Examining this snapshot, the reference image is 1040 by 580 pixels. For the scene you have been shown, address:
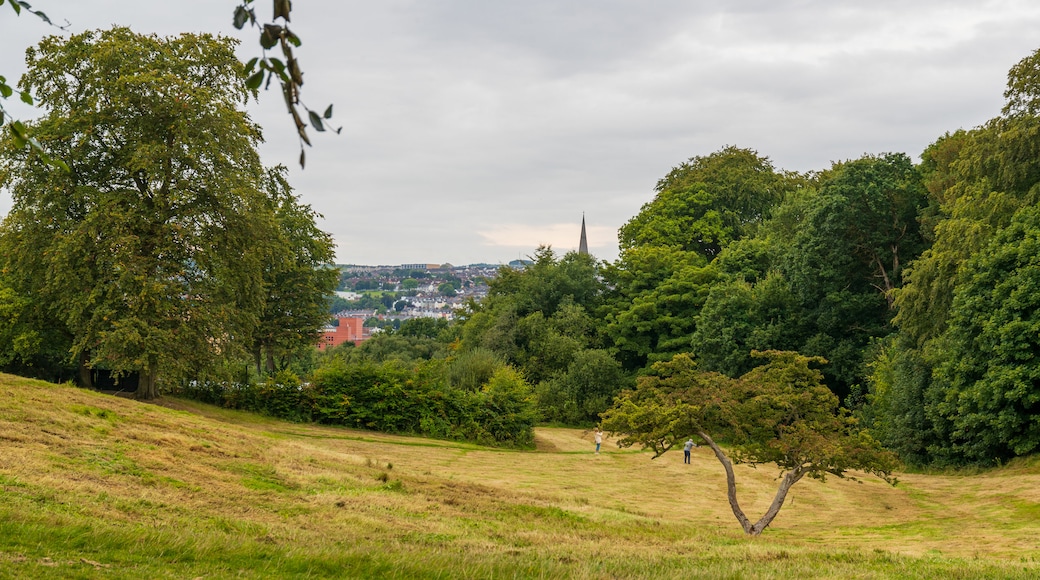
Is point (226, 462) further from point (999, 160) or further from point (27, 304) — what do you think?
point (999, 160)

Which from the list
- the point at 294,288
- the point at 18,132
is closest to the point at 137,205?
the point at 294,288

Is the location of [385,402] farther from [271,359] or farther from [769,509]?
[769,509]

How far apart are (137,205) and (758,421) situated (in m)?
23.1

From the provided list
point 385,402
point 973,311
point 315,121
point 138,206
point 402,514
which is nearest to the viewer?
point 315,121

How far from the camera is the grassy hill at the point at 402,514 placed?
8.80 meters

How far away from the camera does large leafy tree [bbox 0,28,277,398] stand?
97.6 feet

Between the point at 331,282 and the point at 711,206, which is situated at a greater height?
the point at 711,206

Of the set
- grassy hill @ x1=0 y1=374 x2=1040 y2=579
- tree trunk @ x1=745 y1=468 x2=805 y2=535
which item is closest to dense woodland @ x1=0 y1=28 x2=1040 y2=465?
tree trunk @ x1=745 y1=468 x2=805 y2=535

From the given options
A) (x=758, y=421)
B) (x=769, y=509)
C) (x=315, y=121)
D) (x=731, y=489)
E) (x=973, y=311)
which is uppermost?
(x=973, y=311)

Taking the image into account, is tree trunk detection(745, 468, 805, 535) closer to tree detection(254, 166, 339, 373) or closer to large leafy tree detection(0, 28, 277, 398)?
large leafy tree detection(0, 28, 277, 398)

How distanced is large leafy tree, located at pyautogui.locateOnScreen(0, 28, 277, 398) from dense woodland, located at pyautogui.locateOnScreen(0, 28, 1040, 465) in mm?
83

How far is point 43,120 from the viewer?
30.8 m

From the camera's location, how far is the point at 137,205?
102ft

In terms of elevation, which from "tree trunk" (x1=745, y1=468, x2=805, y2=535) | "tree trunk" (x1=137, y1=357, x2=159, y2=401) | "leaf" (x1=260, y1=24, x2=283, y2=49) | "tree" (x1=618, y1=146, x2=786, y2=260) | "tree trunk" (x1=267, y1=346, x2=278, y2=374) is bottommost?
"tree trunk" (x1=745, y1=468, x2=805, y2=535)
